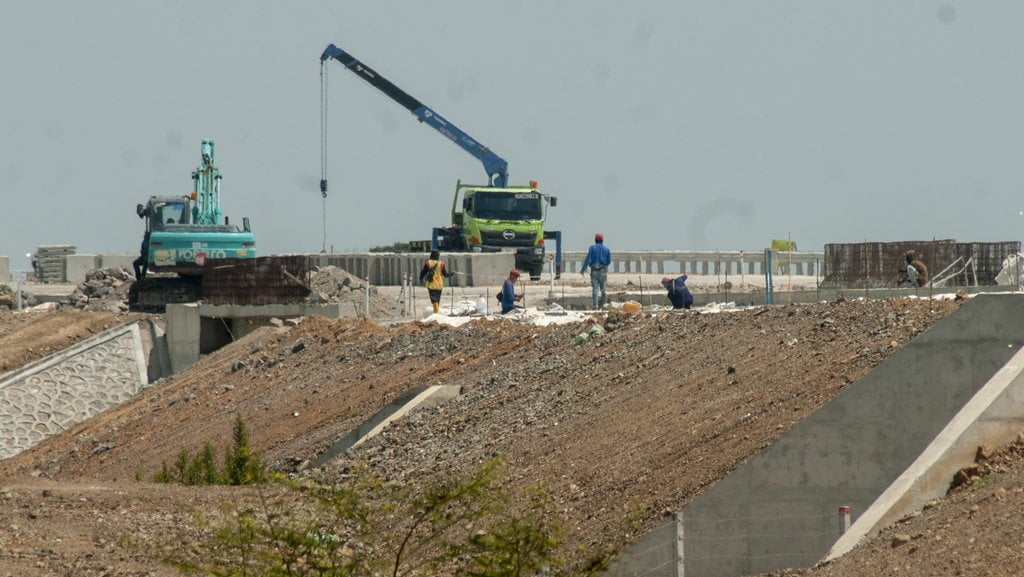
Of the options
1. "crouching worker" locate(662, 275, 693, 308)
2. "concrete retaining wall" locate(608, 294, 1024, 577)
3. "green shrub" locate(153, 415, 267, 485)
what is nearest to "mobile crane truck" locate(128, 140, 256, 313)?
"crouching worker" locate(662, 275, 693, 308)

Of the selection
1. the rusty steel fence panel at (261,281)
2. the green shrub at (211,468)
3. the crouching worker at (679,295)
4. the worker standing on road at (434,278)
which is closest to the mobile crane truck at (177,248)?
the rusty steel fence panel at (261,281)

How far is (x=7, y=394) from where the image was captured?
3155cm

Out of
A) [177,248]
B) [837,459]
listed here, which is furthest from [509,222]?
[837,459]

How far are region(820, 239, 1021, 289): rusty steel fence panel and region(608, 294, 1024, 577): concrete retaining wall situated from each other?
51.8ft

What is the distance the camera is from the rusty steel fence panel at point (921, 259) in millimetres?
30406

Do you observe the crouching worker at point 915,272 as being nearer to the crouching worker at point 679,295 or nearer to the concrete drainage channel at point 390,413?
the crouching worker at point 679,295

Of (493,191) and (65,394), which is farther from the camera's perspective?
(493,191)

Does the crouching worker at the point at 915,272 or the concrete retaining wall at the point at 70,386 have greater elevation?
the crouching worker at the point at 915,272

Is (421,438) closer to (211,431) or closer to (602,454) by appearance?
(602,454)

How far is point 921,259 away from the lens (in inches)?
1208

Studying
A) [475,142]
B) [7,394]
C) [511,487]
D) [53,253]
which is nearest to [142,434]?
[7,394]

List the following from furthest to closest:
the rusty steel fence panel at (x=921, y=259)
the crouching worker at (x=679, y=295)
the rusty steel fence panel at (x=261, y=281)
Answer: the rusty steel fence panel at (x=261, y=281)
the rusty steel fence panel at (x=921, y=259)
the crouching worker at (x=679, y=295)

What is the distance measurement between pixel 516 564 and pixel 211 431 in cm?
1514

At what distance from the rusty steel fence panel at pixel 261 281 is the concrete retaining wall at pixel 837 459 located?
2006 cm
